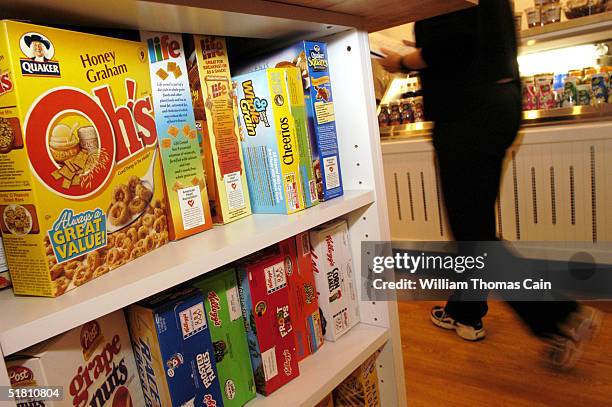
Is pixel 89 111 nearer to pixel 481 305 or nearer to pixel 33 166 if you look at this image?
pixel 33 166

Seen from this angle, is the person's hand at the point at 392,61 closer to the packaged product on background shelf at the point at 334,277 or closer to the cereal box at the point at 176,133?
the packaged product on background shelf at the point at 334,277

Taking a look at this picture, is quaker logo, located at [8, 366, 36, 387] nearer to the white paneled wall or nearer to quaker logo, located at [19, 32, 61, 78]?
quaker logo, located at [19, 32, 61, 78]

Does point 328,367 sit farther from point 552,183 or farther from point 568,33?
point 568,33

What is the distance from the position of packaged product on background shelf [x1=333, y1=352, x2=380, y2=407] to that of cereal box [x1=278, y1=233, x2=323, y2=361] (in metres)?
0.14

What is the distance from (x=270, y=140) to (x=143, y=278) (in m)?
0.38

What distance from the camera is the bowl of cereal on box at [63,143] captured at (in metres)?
0.56

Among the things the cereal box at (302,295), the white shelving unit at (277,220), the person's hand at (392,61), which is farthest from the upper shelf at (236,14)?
the person's hand at (392,61)

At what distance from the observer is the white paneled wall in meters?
2.27

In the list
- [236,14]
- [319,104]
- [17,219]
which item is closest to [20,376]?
[17,219]

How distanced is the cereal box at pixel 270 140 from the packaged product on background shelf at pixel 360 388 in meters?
0.44

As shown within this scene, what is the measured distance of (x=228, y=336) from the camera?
0.80 m

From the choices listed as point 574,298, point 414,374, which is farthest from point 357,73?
point 574,298

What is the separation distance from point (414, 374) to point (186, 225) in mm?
1478

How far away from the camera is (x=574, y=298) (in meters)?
2.38
